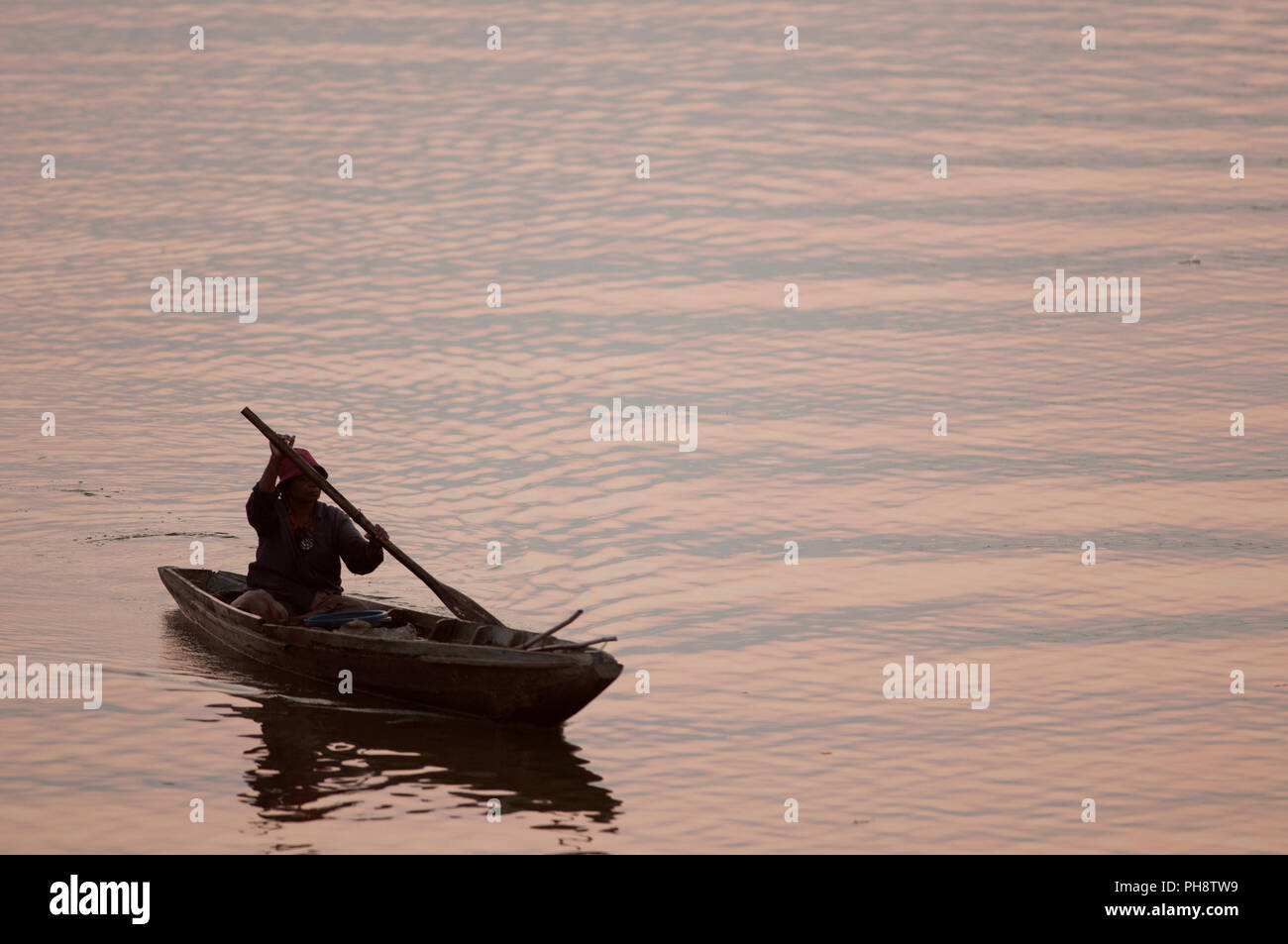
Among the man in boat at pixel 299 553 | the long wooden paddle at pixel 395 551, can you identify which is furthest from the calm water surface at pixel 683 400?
the long wooden paddle at pixel 395 551

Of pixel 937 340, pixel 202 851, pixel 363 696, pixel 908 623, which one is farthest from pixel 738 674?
pixel 937 340

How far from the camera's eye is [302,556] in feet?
40.5

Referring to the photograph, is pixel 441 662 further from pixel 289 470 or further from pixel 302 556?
pixel 289 470

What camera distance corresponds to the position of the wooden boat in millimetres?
10789

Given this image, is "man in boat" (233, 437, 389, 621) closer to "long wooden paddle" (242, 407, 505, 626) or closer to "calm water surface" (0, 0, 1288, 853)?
"long wooden paddle" (242, 407, 505, 626)

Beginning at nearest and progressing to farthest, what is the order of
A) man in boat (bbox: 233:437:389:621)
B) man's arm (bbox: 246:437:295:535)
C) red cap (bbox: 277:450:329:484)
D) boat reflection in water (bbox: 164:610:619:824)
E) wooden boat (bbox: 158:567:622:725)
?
1. boat reflection in water (bbox: 164:610:619:824)
2. wooden boat (bbox: 158:567:622:725)
3. man's arm (bbox: 246:437:295:535)
4. red cap (bbox: 277:450:329:484)
5. man in boat (bbox: 233:437:389:621)

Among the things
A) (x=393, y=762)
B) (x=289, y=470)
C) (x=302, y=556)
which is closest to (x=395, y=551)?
(x=302, y=556)

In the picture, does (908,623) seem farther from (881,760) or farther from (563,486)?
(563,486)

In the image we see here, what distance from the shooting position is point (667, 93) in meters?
30.5

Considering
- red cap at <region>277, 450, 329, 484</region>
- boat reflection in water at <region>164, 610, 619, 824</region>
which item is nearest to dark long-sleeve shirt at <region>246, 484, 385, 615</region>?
red cap at <region>277, 450, 329, 484</region>

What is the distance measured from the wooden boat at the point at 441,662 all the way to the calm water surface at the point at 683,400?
0.21 metres

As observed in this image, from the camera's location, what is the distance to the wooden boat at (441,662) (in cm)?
1079

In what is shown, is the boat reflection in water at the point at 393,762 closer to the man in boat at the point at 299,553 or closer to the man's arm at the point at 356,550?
the man in boat at the point at 299,553

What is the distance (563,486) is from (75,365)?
6.54 m
